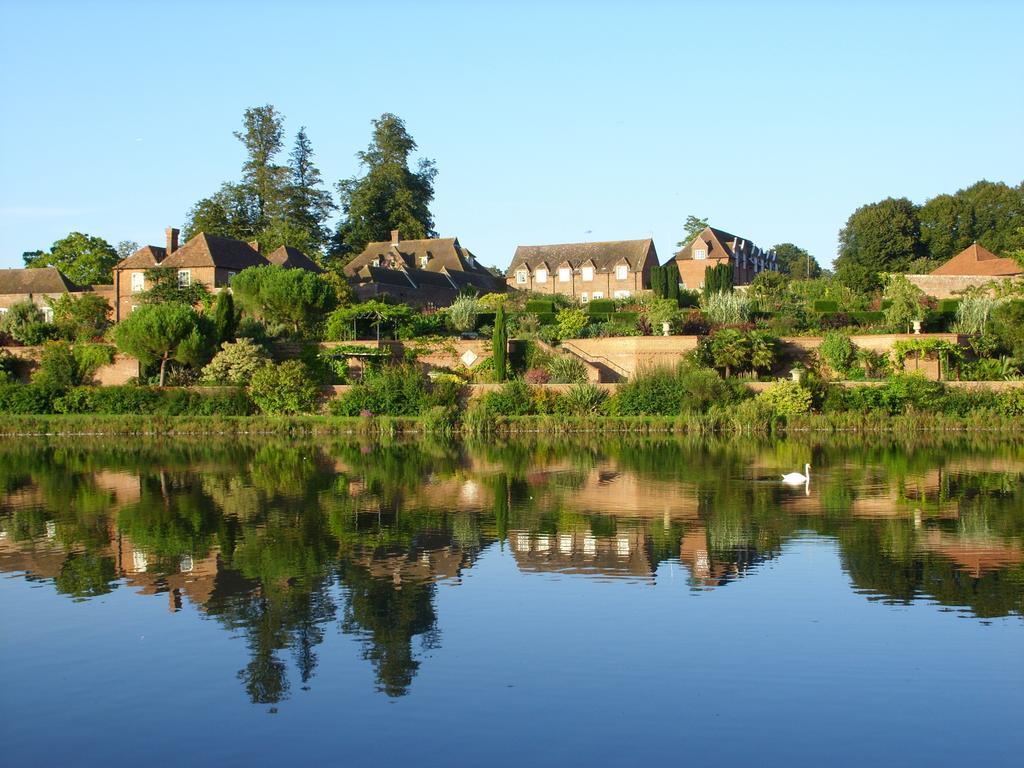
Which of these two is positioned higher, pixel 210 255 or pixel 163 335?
pixel 210 255

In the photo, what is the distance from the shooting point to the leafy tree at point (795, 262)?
330ft

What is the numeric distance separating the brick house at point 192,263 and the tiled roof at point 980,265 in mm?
37569

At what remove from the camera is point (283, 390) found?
136 feet

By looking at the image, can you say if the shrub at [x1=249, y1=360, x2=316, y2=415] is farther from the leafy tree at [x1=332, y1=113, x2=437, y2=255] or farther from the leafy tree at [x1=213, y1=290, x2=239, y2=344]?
the leafy tree at [x1=332, y1=113, x2=437, y2=255]

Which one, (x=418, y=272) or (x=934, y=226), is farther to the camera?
(x=934, y=226)

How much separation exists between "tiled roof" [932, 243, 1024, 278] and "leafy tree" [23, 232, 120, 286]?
5208cm

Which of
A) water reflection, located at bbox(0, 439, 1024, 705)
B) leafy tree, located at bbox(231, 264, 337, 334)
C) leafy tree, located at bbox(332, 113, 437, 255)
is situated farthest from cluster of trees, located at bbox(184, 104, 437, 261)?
water reflection, located at bbox(0, 439, 1024, 705)

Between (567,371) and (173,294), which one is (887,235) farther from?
(173,294)

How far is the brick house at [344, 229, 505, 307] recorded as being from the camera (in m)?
60.2

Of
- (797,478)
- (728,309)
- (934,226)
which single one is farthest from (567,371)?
(934,226)

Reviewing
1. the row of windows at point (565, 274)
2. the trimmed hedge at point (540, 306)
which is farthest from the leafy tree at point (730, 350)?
the row of windows at point (565, 274)

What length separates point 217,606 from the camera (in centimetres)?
1263

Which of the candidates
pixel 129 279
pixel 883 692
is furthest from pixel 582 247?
pixel 883 692

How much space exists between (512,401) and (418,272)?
1071 inches
